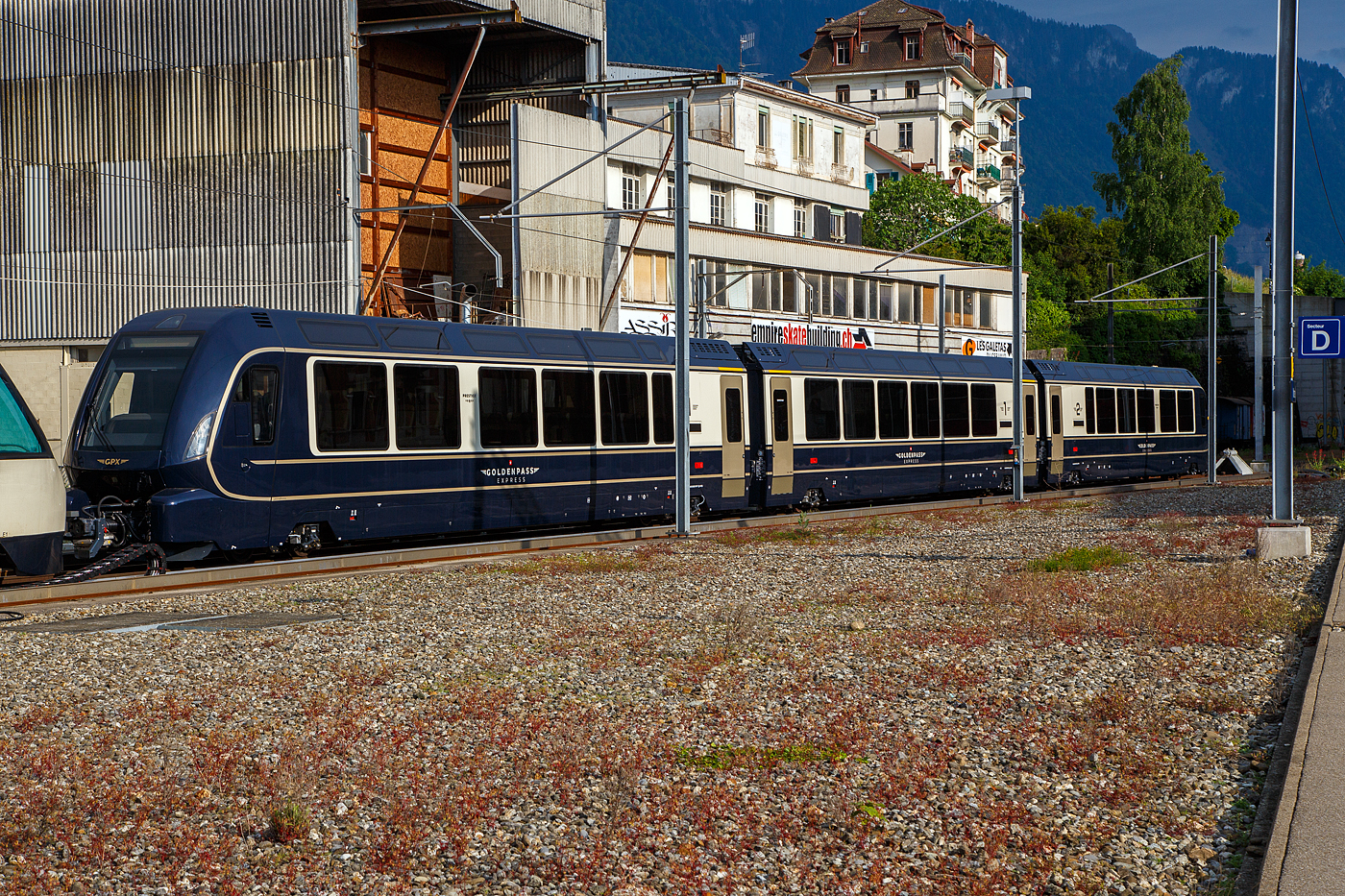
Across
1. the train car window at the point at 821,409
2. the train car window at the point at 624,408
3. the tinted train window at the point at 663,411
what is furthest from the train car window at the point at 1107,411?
the train car window at the point at 624,408

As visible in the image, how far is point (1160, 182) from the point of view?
3108 inches

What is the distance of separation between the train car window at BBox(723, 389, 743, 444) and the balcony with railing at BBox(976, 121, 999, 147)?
91088mm

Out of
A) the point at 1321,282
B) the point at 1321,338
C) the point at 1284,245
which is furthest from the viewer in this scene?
the point at 1321,282

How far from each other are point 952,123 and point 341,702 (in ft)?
325

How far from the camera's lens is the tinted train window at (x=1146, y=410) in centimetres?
3575

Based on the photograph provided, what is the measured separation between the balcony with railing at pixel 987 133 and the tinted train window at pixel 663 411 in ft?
304

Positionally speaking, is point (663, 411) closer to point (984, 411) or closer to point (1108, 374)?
point (984, 411)

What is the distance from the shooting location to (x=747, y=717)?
7.80 meters

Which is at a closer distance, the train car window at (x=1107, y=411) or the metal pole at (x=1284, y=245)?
the metal pole at (x=1284, y=245)

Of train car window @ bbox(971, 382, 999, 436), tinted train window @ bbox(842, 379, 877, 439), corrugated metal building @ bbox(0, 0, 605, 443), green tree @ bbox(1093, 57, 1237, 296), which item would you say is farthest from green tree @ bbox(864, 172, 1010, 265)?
tinted train window @ bbox(842, 379, 877, 439)

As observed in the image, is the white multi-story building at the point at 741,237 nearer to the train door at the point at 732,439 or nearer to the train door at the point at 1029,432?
the train door at the point at 1029,432

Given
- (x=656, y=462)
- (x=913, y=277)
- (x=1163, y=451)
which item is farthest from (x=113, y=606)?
(x=913, y=277)

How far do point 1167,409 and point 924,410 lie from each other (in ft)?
41.0

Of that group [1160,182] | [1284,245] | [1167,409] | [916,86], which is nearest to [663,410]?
[1284,245]
